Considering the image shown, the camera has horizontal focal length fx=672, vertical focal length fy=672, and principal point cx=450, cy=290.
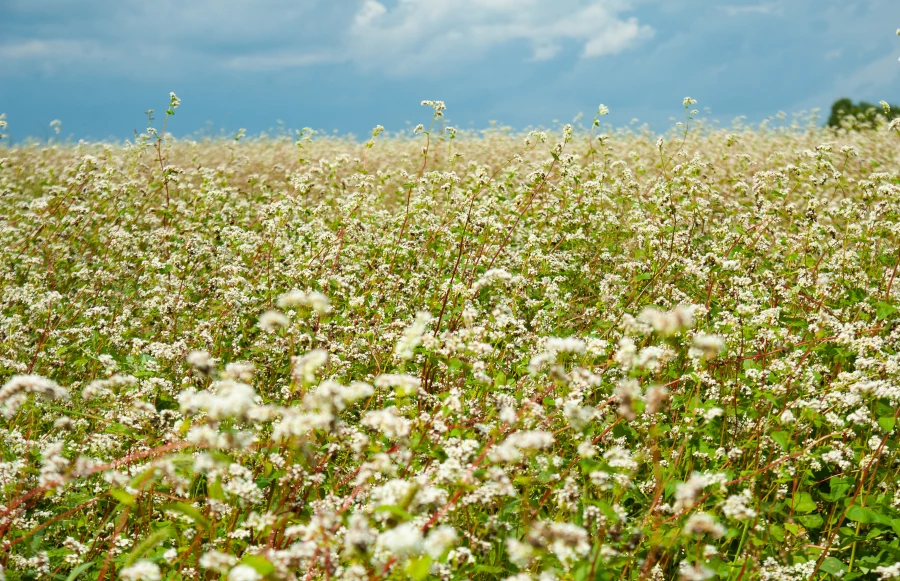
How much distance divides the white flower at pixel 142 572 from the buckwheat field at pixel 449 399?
1.1 inches

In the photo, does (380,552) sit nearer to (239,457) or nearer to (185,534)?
(239,457)

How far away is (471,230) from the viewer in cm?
748

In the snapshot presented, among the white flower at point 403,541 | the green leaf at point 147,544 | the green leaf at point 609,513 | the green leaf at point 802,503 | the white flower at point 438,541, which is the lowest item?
the green leaf at point 802,503

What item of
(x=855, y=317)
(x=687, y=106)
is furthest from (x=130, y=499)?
(x=687, y=106)

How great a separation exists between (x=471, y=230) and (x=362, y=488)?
4.52 m

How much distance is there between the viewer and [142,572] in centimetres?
254

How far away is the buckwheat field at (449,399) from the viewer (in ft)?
9.36

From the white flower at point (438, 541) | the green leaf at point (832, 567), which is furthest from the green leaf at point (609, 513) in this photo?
the green leaf at point (832, 567)

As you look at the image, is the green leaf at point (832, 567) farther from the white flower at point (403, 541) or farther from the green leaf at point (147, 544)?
the green leaf at point (147, 544)

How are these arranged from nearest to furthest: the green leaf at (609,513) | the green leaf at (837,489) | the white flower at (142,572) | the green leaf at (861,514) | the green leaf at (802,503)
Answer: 1. the white flower at (142,572)
2. the green leaf at (609,513)
3. the green leaf at (861,514)
4. the green leaf at (802,503)
5. the green leaf at (837,489)

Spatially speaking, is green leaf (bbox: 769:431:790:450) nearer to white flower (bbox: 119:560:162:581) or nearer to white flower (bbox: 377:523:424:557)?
white flower (bbox: 377:523:424:557)

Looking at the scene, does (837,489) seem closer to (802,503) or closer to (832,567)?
(802,503)

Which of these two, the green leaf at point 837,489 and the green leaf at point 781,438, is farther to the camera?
the green leaf at point 837,489

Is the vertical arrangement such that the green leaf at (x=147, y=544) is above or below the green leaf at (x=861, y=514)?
above
